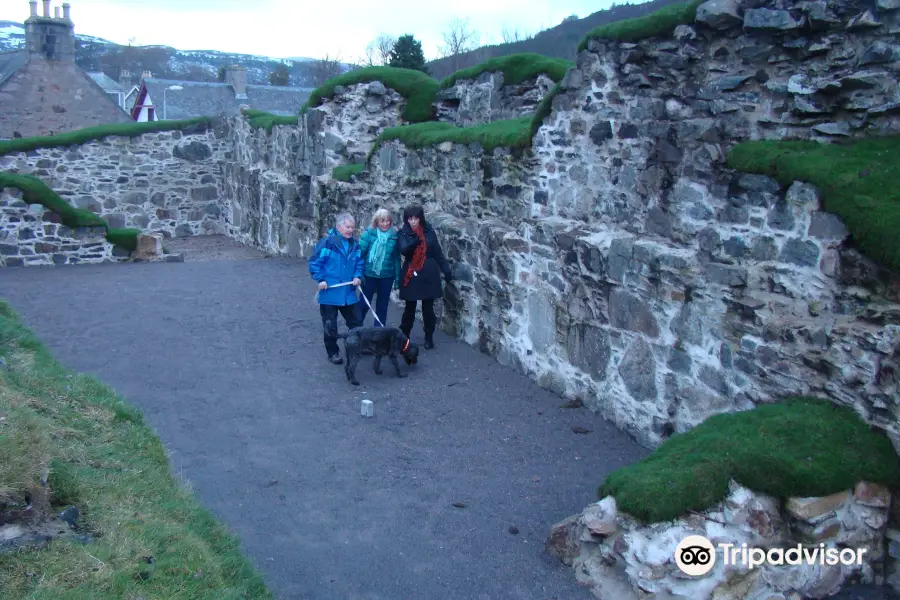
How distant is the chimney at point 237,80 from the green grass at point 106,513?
1253 inches

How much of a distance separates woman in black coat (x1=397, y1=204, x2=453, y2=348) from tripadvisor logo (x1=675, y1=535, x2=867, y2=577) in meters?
4.76

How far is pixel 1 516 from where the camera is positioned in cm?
316

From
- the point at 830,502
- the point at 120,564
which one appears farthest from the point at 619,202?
the point at 120,564

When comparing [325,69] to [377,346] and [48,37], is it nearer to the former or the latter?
[48,37]

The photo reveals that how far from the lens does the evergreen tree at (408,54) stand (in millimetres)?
24031

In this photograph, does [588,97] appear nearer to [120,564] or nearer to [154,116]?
[120,564]

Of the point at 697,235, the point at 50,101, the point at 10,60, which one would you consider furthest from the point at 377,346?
the point at 10,60

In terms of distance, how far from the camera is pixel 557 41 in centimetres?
3359

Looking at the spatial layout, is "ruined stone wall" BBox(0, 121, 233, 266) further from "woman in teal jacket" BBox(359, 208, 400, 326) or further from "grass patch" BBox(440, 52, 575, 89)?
"woman in teal jacket" BBox(359, 208, 400, 326)

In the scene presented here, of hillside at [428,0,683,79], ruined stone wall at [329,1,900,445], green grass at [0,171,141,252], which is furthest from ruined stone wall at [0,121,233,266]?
hillside at [428,0,683,79]

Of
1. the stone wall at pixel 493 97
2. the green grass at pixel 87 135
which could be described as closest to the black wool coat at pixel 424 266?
the stone wall at pixel 493 97

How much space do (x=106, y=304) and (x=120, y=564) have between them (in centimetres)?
846

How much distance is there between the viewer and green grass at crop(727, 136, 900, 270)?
416 centimetres

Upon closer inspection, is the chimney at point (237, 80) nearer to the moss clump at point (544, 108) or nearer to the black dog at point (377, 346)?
the black dog at point (377, 346)
